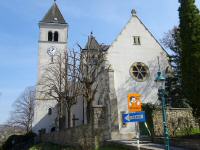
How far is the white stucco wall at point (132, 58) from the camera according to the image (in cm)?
2750

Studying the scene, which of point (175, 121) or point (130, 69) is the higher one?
point (130, 69)

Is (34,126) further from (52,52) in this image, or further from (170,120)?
(170,120)

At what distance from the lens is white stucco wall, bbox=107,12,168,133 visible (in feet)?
90.2

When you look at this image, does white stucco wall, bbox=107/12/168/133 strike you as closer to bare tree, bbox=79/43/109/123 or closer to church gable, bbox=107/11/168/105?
church gable, bbox=107/11/168/105

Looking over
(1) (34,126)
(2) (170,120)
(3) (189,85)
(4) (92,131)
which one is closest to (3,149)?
(1) (34,126)

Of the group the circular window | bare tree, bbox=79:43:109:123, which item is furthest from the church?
bare tree, bbox=79:43:109:123

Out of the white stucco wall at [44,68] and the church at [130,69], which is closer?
the church at [130,69]

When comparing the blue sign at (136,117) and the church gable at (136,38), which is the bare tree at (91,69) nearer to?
the church gable at (136,38)

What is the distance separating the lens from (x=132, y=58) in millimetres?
28688

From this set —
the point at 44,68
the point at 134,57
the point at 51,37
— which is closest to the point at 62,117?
the point at 44,68

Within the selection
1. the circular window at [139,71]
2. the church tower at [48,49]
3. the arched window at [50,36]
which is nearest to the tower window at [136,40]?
the circular window at [139,71]

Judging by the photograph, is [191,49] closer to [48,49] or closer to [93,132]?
[93,132]

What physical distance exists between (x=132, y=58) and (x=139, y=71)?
161 centimetres

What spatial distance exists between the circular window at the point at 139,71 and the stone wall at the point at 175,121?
277 inches
